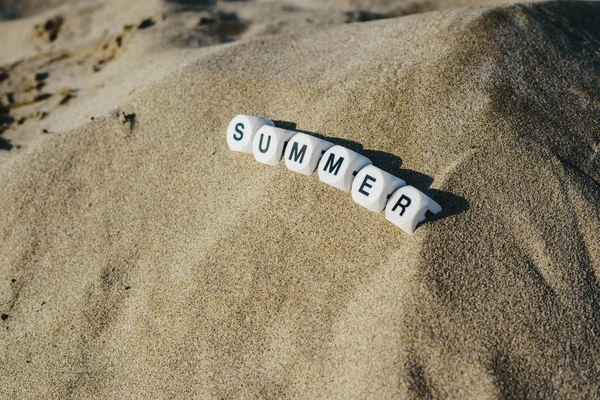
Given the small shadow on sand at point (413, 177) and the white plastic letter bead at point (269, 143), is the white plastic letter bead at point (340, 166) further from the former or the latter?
the white plastic letter bead at point (269, 143)

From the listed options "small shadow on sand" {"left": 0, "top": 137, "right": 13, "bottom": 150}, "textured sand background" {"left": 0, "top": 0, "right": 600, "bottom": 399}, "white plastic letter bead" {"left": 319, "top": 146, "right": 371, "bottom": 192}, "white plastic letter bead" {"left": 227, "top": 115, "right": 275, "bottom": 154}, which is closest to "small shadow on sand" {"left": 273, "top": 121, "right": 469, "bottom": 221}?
"textured sand background" {"left": 0, "top": 0, "right": 600, "bottom": 399}

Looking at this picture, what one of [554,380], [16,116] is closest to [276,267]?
[554,380]

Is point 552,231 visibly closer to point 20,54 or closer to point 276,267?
point 276,267

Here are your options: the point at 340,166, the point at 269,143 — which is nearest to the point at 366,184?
the point at 340,166

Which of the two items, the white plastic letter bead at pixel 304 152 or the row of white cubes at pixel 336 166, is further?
the white plastic letter bead at pixel 304 152

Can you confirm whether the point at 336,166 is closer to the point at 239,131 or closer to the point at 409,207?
the point at 409,207

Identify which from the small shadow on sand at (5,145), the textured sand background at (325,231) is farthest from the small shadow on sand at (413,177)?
the small shadow on sand at (5,145)

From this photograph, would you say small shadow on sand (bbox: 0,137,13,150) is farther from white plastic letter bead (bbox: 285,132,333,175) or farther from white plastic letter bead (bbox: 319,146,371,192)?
white plastic letter bead (bbox: 319,146,371,192)
